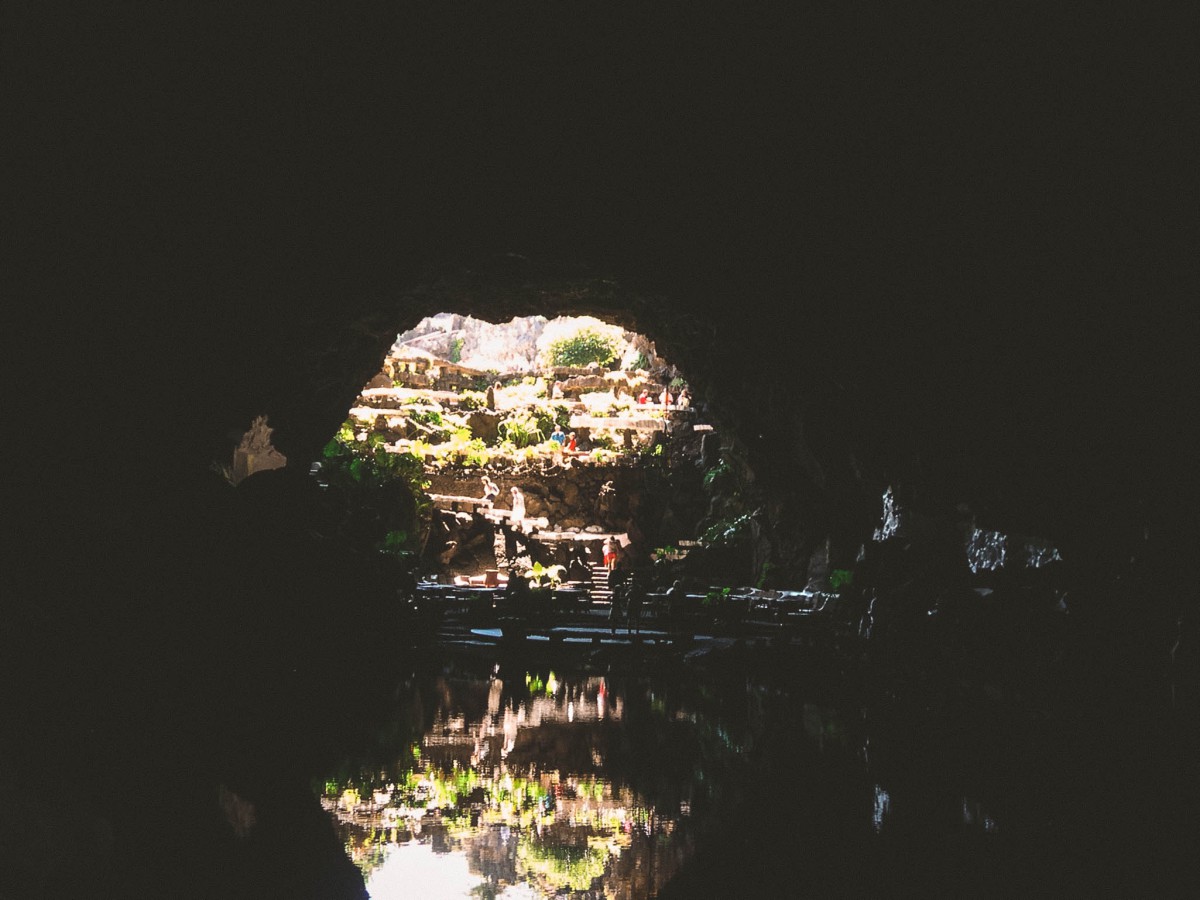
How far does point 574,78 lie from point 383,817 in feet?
20.9

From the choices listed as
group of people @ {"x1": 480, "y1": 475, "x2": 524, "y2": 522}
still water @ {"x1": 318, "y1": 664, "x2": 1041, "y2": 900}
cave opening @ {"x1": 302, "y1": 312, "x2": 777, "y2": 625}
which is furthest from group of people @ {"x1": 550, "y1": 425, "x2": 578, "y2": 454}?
still water @ {"x1": 318, "y1": 664, "x2": 1041, "y2": 900}

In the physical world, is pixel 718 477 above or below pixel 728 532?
above

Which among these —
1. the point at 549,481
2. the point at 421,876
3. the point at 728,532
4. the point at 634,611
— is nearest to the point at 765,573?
the point at 728,532

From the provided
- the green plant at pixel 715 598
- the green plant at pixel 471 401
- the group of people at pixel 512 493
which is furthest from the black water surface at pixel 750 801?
the green plant at pixel 471 401

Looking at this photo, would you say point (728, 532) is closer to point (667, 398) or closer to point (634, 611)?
point (634, 611)

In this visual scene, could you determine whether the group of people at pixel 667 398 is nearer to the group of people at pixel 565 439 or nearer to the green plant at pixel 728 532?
the group of people at pixel 565 439

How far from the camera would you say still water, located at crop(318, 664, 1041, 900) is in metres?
5.77

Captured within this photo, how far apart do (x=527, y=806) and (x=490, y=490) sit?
23.3m

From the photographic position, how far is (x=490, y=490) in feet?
99.3

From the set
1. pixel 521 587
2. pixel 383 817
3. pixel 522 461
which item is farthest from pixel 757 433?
pixel 383 817

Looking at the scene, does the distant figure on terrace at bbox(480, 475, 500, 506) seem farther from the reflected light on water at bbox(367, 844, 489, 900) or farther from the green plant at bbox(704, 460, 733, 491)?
the reflected light on water at bbox(367, 844, 489, 900)

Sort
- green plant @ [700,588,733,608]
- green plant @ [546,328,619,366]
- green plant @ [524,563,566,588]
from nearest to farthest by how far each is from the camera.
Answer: green plant @ [700,588,733,608] → green plant @ [524,563,566,588] → green plant @ [546,328,619,366]

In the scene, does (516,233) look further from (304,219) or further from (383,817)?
(383,817)

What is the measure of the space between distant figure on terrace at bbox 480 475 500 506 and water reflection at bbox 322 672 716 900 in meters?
19.1
